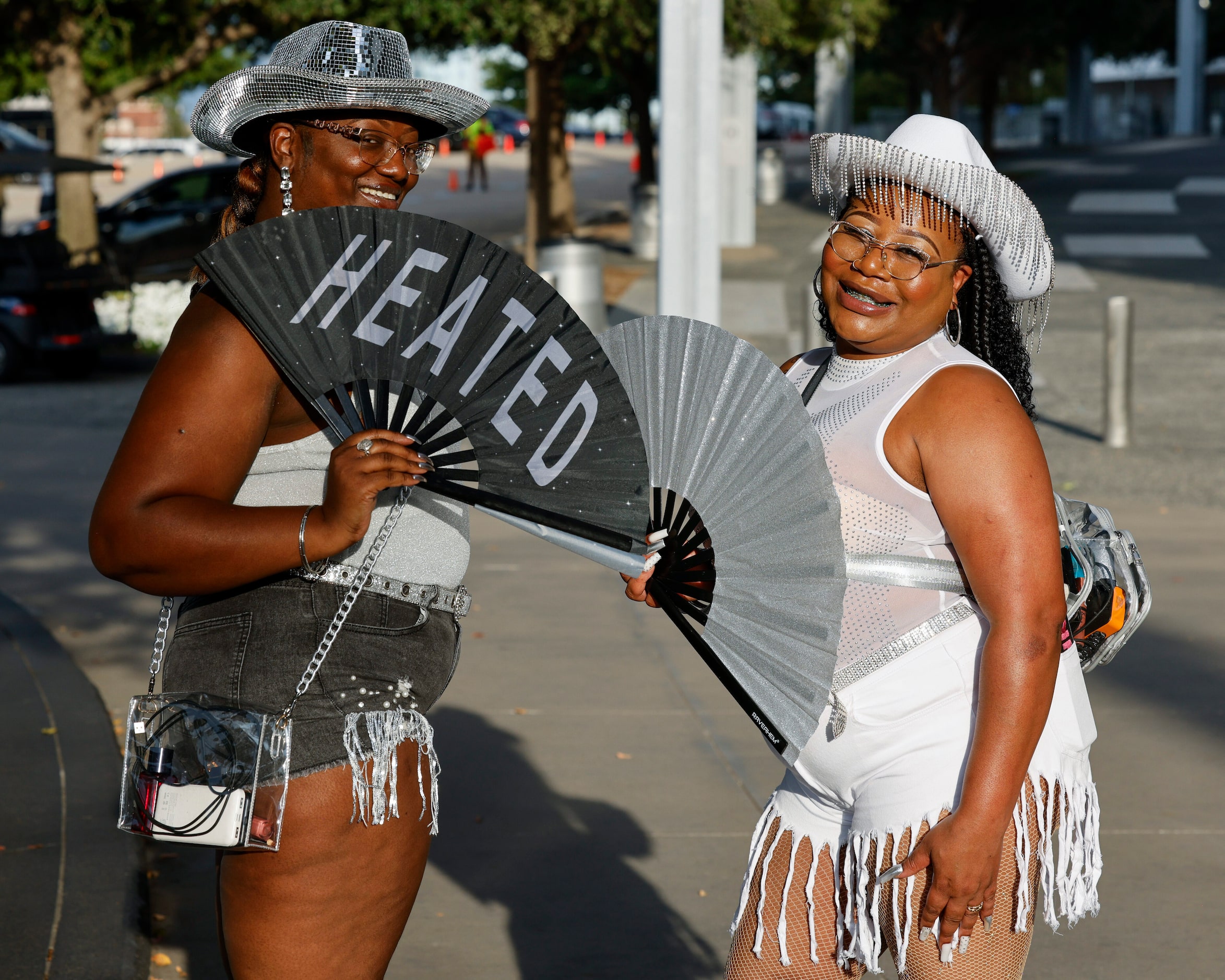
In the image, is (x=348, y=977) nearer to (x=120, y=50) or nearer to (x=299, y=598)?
(x=299, y=598)

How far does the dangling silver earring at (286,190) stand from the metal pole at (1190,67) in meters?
53.3

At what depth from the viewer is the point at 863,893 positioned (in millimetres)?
2180

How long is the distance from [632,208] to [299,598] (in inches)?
785

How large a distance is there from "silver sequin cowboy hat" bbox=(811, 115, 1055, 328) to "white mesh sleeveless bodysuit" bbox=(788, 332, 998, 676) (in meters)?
0.18

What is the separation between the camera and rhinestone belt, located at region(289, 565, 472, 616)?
6.86 ft

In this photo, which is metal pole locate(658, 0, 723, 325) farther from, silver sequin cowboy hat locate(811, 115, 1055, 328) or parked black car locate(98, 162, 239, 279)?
parked black car locate(98, 162, 239, 279)

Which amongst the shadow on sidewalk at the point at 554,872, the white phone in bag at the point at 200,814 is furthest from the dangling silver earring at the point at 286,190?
the shadow on sidewalk at the point at 554,872

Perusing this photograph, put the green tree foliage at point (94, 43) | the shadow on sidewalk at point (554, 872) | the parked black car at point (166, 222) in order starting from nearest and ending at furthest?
the shadow on sidewalk at point (554, 872)
the green tree foliage at point (94, 43)
the parked black car at point (166, 222)

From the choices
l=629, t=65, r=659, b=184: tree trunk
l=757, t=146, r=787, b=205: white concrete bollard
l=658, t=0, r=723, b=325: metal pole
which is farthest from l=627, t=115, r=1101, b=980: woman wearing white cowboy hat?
l=757, t=146, r=787, b=205: white concrete bollard

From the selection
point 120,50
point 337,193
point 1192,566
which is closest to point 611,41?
point 120,50

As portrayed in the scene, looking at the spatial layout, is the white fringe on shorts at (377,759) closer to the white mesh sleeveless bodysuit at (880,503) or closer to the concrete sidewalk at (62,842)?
the white mesh sleeveless bodysuit at (880,503)

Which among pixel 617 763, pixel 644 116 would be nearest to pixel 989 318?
pixel 617 763

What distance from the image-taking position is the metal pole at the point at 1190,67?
4997 cm

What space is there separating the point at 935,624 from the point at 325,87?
1186 mm
